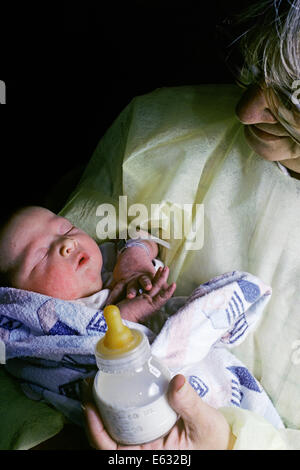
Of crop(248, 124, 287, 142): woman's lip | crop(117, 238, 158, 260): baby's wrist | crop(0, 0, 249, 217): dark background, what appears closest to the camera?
crop(248, 124, 287, 142): woman's lip

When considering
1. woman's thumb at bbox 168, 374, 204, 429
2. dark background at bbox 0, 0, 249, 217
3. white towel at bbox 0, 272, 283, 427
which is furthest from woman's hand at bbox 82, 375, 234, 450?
dark background at bbox 0, 0, 249, 217

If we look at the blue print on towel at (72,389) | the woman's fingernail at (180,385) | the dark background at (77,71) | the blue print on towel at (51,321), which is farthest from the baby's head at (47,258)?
the woman's fingernail at (180,385)

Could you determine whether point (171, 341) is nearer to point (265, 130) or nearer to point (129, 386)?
point (129, 386)

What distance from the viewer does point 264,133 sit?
939 millimetres

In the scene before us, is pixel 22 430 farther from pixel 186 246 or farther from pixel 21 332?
pixel 186 246

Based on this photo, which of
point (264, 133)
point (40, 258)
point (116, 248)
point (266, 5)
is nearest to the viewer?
point (266, 5)

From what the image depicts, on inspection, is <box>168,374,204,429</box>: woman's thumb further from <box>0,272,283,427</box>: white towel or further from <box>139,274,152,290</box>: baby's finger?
<box>139,274,152,290</box>: baby's finger

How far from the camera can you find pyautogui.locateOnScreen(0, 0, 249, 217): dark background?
137cm

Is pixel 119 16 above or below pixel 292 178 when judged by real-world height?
above

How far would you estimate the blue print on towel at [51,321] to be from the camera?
0.98 m

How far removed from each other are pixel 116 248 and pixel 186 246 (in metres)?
0.25

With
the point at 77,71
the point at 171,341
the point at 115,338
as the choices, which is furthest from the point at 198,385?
the point at 77,71

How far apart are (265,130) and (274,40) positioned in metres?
0.18

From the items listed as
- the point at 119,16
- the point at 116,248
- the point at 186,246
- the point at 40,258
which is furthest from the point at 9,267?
the point at 119,16
